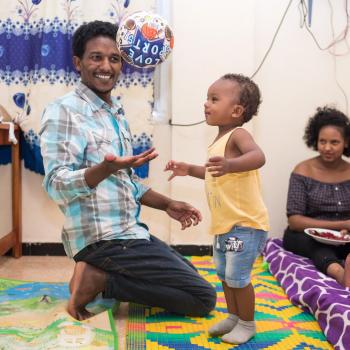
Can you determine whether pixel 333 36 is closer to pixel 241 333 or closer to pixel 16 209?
pixel 241 333

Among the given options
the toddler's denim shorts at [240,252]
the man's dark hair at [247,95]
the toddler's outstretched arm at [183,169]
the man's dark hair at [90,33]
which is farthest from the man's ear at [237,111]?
the man's dark hair at [90,33]

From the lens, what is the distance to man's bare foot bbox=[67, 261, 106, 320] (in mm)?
1632

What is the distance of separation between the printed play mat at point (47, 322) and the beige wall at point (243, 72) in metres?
0.64

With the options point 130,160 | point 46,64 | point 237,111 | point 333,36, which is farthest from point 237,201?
point 333,36

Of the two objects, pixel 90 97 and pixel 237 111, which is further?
pixel 90 97

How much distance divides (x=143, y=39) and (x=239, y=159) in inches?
25.0

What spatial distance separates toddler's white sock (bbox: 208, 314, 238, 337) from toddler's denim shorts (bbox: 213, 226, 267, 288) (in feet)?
0.49

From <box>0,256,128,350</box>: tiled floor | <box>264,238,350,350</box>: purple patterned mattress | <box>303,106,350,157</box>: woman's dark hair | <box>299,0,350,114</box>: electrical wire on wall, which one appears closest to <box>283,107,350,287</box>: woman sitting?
<box>303,106,350,157</box>: woman's dark hair

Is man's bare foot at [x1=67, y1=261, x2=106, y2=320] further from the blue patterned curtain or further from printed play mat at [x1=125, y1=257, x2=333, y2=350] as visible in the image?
the blue patterned curtain

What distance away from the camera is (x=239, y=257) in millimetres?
1471

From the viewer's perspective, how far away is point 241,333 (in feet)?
4.97

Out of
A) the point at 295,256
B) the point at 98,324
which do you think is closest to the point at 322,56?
the point at 295,256

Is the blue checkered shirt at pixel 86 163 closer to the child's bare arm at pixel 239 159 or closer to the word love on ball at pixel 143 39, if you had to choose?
the word love on ball at pixel 143 39

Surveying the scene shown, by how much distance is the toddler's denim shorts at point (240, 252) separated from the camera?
1.47 meters
